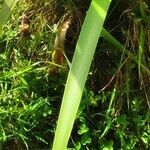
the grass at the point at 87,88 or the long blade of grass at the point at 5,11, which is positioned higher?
the long blade of grass at the point at 5,11

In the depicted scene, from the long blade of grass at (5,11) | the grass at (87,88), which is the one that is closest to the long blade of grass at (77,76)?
the long blade of grass at (5,11)

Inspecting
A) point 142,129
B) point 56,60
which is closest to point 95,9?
point 56,60

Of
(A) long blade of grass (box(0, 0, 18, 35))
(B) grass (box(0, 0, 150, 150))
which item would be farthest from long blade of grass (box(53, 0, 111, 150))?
(B) grass (box(0, 0, 150, 150))

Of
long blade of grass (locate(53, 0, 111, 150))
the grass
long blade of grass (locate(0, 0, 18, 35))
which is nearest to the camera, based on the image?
long blade of grass (locate(53, 0, 111, 150))

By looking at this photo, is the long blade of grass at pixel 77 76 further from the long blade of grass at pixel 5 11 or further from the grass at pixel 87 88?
the grass at pixel 87 88

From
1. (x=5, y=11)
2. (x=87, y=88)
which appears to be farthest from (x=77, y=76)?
(x=87, y=88)

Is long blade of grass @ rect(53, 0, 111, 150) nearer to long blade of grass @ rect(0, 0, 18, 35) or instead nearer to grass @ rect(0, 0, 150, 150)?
long blade of grass @ rect(0, 0, 18, 35)

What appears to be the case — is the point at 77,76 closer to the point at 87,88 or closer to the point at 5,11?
the point at 5,11
